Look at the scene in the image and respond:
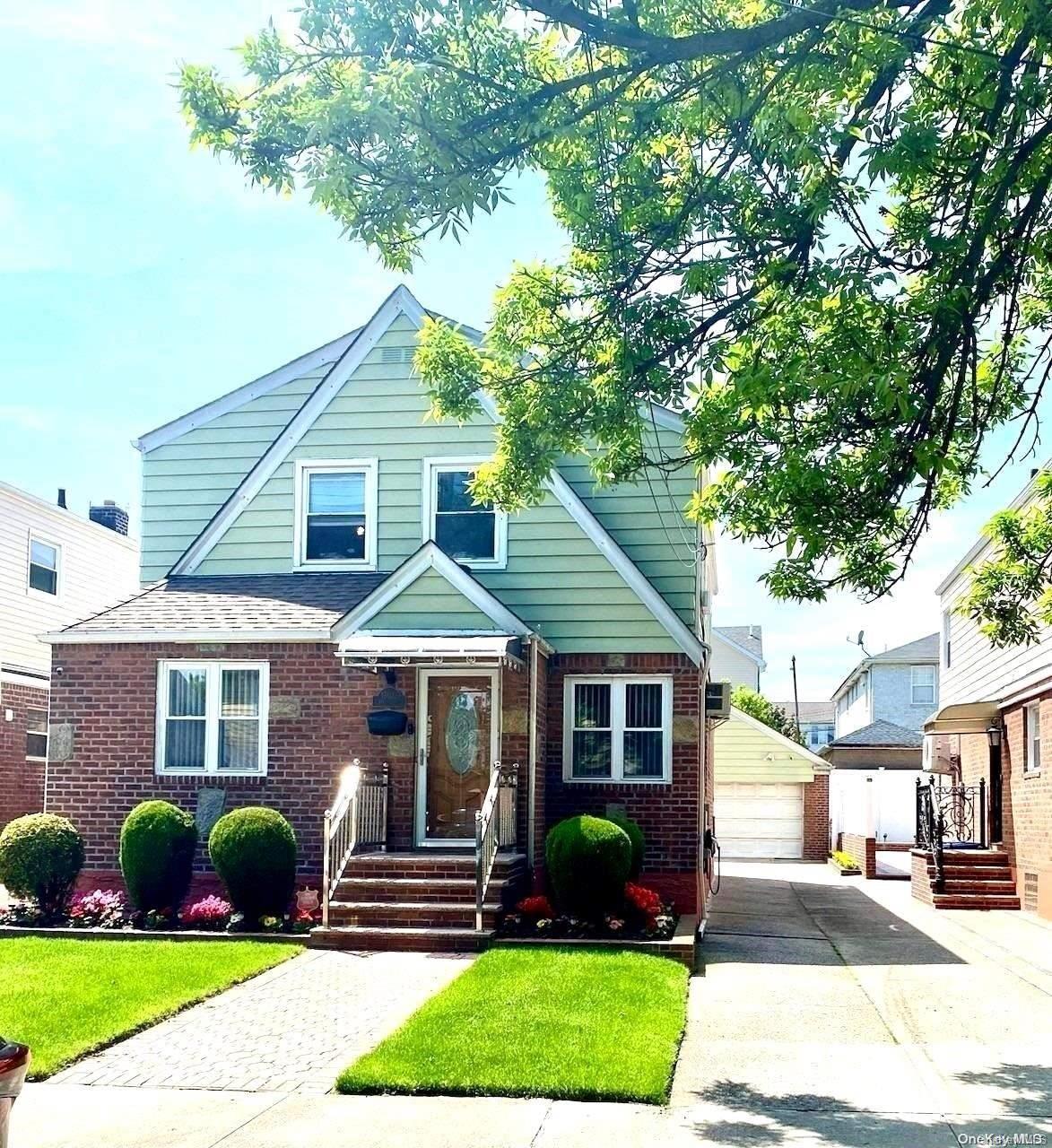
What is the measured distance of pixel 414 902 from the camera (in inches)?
565

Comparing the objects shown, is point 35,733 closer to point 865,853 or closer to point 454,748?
point 454,748

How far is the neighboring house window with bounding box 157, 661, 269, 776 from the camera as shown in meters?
16.2

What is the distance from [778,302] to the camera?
915 centimetres

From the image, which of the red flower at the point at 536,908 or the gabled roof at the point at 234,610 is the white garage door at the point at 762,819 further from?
the red flower at the point at 536,908

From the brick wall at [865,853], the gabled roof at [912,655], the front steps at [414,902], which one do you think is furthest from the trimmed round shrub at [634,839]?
the gabled roof at [912,655]

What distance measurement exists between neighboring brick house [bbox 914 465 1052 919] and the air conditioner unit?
3354 mm

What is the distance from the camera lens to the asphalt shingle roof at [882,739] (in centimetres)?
4203

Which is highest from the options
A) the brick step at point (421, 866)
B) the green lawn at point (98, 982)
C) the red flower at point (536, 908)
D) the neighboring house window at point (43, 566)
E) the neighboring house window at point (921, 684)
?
the neighboring house window at point (43, 566)

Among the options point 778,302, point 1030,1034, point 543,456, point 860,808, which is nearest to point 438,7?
point 778,302

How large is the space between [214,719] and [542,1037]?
834 centimetres

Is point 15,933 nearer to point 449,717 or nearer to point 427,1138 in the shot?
point 449,717

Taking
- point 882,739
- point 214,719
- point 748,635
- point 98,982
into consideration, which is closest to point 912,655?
point 882,739

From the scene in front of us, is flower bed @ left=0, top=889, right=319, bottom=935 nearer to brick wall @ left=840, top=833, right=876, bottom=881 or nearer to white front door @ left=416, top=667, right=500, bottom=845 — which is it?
white front door @ left=416, top=667, right=500, bottom=845

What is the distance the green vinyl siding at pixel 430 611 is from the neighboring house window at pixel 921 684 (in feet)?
118
